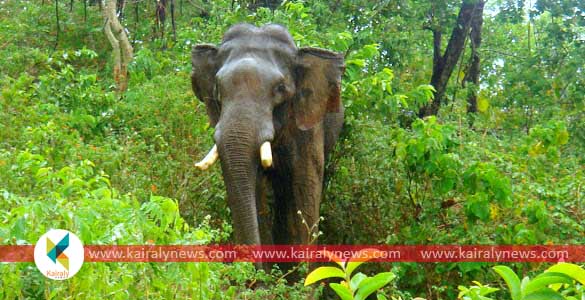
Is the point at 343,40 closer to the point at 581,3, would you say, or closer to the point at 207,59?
the point at 207,59

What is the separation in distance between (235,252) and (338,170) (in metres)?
2.39

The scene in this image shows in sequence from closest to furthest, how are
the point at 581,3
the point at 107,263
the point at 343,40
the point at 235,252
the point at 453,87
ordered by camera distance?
the point at 107,263, the point at 235,252, the point at 343,40, the point at 581,3, the point at 453,87

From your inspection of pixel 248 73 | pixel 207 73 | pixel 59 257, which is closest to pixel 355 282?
pixel 59 257

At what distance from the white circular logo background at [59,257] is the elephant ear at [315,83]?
4196mm

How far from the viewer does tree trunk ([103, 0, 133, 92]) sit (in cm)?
1272

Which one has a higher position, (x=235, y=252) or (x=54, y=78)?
(x=54, y=78)

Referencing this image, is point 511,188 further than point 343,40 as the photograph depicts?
No

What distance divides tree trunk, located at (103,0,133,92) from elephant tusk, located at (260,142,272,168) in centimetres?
531

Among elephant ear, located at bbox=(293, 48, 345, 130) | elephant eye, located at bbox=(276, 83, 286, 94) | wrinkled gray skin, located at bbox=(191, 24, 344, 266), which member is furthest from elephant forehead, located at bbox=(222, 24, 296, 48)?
elephant eye, located at bbox=(276, 83, 286, 94)

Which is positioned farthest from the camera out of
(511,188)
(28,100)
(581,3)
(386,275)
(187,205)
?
(581,3)

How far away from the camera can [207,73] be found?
28.5 feet

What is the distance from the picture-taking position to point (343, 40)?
9.86 m

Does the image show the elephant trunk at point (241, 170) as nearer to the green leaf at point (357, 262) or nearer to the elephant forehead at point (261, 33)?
the elephant forehead at point (261, 33)

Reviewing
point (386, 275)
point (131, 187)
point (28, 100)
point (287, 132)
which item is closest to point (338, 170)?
point (287, 132)
